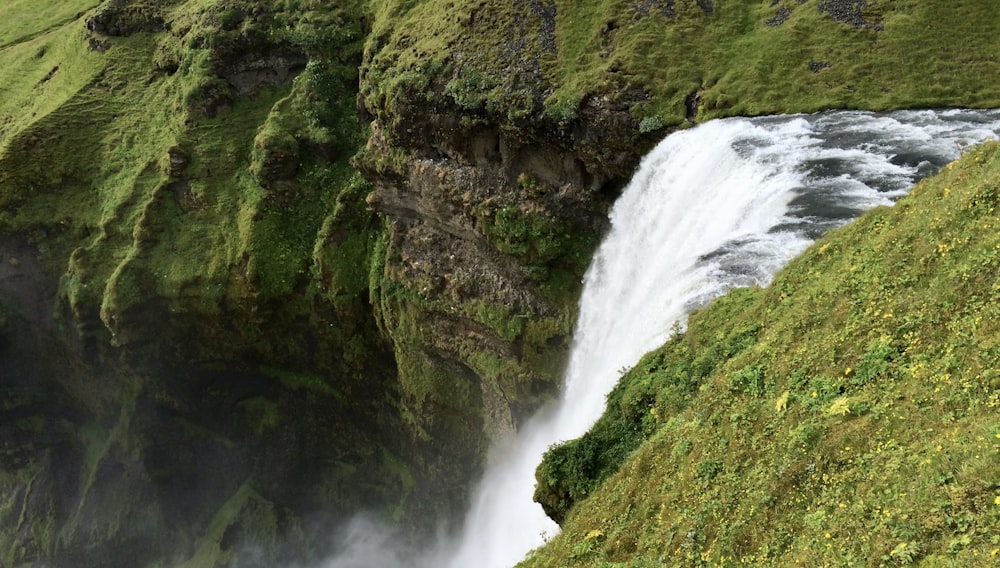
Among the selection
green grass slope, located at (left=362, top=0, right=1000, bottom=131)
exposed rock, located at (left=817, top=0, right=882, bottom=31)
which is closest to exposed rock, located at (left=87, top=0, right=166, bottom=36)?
green grass slope, located at (left=362, top=0, right=1000, bottom=131)

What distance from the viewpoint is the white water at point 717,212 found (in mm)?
15836

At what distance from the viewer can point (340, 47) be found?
38.2 metres

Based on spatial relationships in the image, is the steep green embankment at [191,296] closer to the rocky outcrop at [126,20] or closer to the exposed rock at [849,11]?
the rocky outcrop at [126,20]

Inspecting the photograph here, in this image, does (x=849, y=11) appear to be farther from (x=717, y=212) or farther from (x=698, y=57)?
(x=717, y=212)

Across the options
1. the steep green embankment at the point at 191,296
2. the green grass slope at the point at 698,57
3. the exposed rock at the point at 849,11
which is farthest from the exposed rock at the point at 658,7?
the steep green embankment at the point at 191,296

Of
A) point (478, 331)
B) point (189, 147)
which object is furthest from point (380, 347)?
point (189, 147)

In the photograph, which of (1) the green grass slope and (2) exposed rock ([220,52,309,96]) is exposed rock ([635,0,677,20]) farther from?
(2) exposed rock ([220,52,309,96])

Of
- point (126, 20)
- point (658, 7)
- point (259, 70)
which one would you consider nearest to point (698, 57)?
point (658, 7)

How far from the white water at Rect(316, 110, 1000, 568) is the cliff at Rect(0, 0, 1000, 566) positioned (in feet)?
6.42

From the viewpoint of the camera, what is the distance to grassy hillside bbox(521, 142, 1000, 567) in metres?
7.64

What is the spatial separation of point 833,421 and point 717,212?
9.46m

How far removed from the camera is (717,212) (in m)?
18.0

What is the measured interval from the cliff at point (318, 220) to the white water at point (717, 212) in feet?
6.42

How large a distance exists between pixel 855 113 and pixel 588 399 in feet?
39.0
